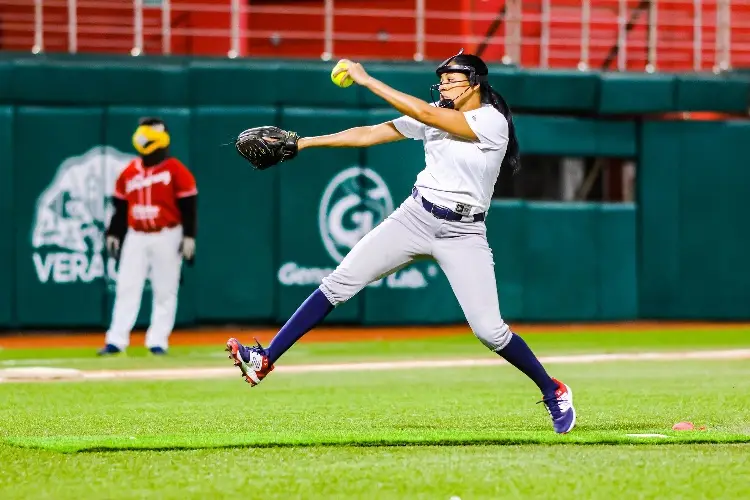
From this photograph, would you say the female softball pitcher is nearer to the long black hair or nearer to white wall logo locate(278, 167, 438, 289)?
the long black hair

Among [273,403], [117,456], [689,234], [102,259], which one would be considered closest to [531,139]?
[689,234]

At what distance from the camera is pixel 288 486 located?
5223 millimetres

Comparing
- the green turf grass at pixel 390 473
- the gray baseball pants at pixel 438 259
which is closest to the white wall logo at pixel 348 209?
the gray baseball pants at pixel 438 259

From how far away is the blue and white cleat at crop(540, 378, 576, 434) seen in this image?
6.91 meters

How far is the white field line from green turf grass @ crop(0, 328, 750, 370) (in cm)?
52

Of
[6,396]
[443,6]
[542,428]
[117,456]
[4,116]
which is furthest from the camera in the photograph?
[443,6]

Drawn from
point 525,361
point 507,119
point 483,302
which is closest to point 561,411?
point 525,361

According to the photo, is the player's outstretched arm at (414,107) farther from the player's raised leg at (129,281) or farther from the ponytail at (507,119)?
the player's raised leg at (129,281)

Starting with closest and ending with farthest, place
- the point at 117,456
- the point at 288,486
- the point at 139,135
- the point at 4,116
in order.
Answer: the point at 288,486 < the point at 117,456 < the point at 139,135 < the point at 4,116

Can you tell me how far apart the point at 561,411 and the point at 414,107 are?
5.66ft

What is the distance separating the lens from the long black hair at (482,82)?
277 inches

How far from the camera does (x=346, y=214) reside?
55.5 ft

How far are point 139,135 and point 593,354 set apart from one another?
196 inches

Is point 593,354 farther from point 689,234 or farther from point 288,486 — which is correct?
point 288,486
